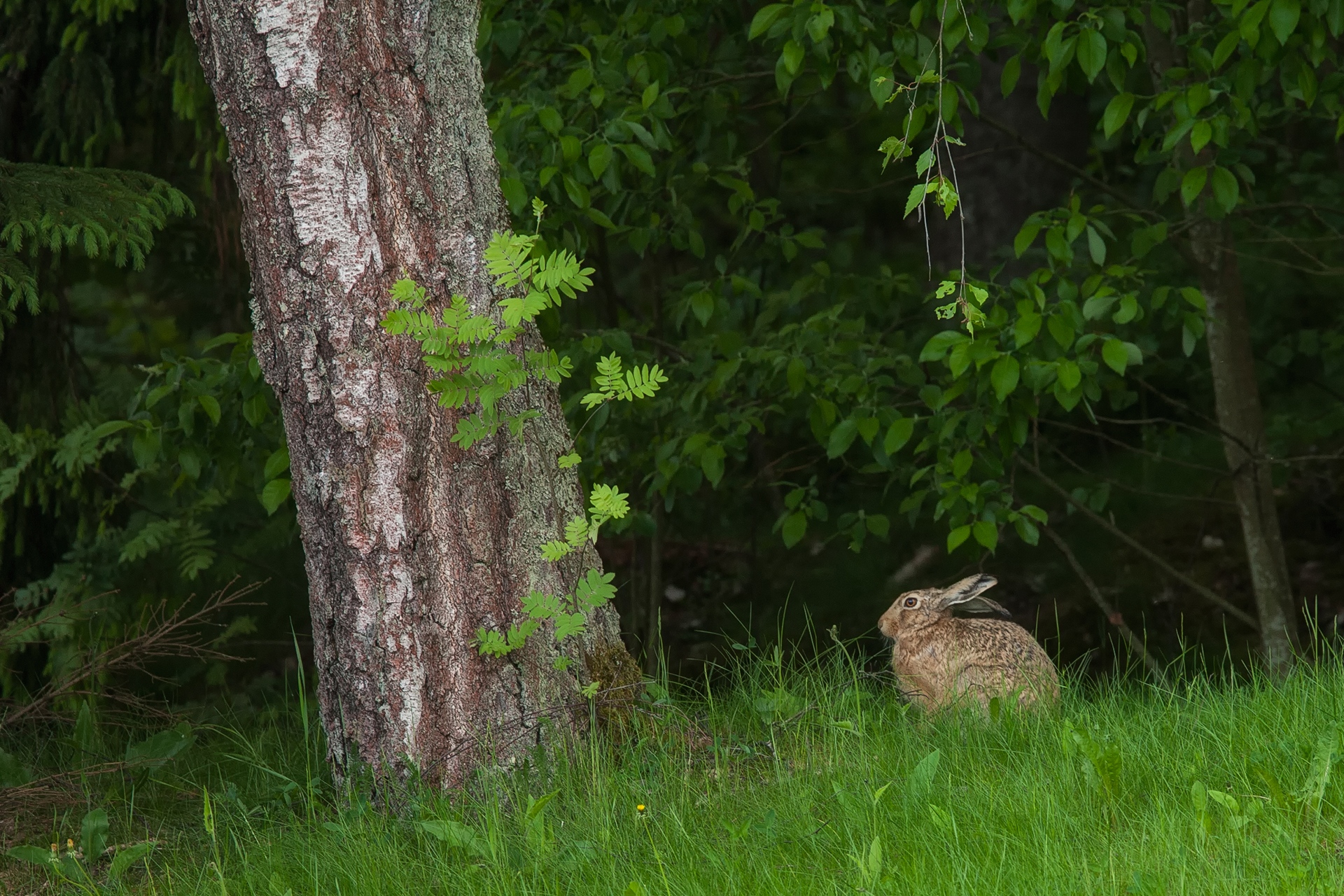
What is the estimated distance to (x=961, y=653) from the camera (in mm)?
4344

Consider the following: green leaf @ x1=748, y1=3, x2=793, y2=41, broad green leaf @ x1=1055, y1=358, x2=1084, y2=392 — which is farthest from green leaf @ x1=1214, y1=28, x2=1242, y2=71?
green leaf @ x1=748, y1=3, x2=793, y2=41

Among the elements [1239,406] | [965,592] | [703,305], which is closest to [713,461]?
[703,305]

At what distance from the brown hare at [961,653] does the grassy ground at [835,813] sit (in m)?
0.11

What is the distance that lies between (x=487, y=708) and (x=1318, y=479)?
7.91m

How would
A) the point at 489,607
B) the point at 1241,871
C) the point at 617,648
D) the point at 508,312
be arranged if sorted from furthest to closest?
the point at 617,648
the point at 489,607
the point at 508,312
the point at 1241,871

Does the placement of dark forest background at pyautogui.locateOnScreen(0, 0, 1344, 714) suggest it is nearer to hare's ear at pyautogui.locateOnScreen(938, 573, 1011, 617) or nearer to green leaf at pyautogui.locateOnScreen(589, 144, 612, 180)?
green leaf at pyautogui.locateOnScreen(589, 144, 612, 180)

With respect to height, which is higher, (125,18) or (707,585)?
(125,18)

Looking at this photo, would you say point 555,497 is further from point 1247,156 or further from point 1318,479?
point 1318,479

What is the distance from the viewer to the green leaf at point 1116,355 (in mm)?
4805

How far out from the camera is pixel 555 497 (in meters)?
4.26

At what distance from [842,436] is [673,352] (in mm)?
1710

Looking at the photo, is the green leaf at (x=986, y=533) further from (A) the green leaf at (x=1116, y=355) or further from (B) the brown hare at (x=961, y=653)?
(A) the green leaf at (x=1116, y=355)

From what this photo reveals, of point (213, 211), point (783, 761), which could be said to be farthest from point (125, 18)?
point (783, 761)

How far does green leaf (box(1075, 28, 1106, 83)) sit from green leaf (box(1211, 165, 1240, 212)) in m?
0.75
